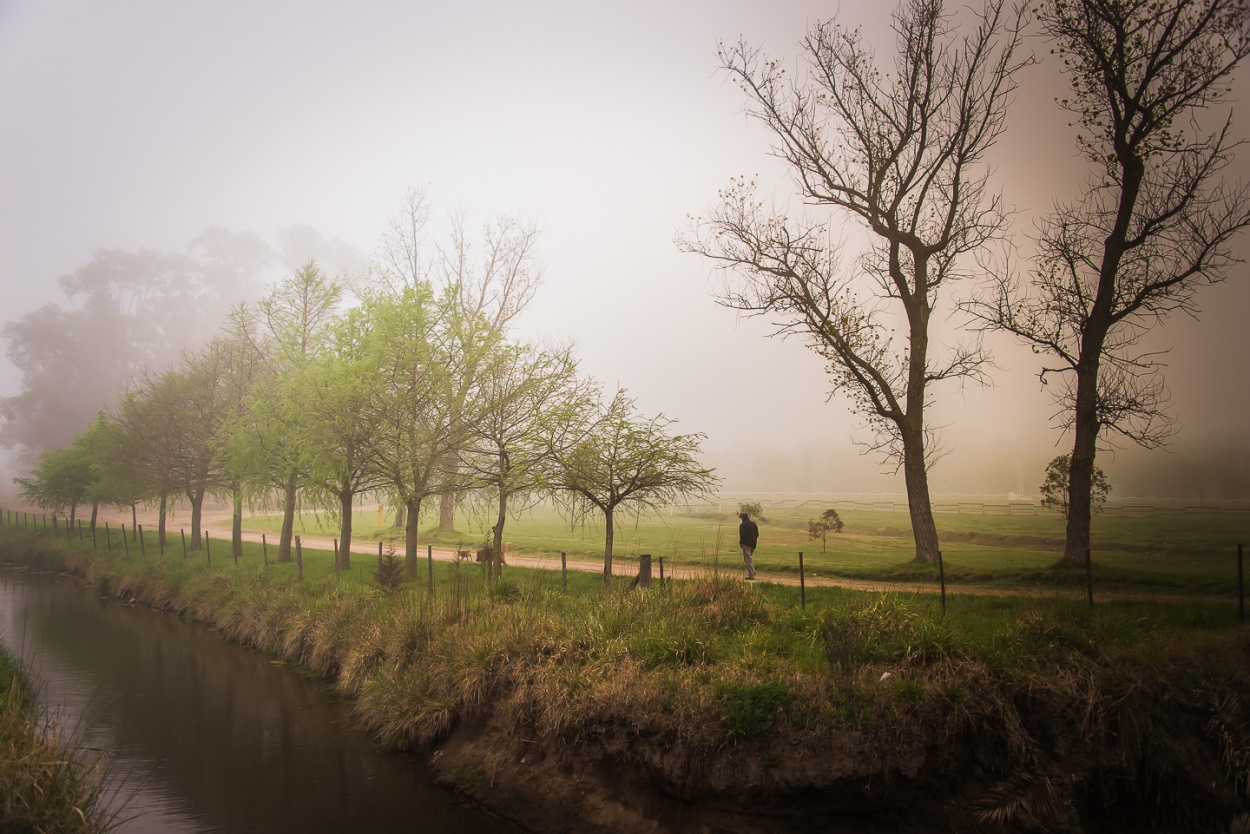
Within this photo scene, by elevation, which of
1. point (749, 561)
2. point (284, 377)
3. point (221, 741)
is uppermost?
point (284, 377)

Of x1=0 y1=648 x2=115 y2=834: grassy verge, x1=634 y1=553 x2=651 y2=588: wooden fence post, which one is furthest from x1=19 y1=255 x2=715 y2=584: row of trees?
x1=0 y1=648 x2=115 y2=834: grassy verge

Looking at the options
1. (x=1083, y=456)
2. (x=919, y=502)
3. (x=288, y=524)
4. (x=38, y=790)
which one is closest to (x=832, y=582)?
(x=919, y=502)

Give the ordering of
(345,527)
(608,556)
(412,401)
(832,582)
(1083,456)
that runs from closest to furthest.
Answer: (1083,456), (608,556), (832,582), (412,401), (345,527)

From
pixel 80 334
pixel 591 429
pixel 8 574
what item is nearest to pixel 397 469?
pixel 591 429

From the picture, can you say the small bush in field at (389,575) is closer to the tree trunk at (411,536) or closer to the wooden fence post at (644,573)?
the tree trunk at (411,536)

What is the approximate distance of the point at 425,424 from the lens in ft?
72.7

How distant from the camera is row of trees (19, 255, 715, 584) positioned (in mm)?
18172

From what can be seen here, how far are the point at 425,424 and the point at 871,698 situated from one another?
51.8 ft

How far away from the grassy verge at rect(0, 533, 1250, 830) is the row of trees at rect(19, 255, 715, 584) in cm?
409

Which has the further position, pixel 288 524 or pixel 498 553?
pixel 288 524

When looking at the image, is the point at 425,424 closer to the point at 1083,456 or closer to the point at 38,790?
the point at 38,790

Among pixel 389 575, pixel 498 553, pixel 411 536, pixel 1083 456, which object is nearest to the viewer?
pixel 1083 456

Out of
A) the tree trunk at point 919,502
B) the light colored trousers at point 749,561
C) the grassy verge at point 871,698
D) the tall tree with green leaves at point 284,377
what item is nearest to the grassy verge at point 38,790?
the grassy verge at point 871,698

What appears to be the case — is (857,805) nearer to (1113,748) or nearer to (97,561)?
(1113,748)
